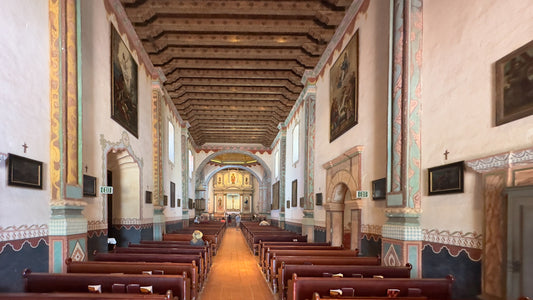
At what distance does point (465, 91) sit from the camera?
4055 mm

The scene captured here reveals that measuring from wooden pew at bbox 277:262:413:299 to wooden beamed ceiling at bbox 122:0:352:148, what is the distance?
5.52m

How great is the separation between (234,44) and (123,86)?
125 inches

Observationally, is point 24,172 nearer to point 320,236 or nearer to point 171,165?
point 320,236

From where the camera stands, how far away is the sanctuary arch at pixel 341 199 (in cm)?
732

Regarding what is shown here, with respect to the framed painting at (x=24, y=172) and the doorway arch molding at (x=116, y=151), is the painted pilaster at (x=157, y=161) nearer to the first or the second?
the doorway arch molding at (x=116, y=151)

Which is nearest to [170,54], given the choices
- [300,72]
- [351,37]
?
[300,72]

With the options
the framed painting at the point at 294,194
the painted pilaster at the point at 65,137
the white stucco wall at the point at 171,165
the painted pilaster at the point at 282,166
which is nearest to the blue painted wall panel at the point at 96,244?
the painted pilaster at the point at 65,137

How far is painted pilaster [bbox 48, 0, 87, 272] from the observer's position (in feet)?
15.1

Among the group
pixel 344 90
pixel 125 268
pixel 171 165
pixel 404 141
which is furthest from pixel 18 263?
pixel 171 165

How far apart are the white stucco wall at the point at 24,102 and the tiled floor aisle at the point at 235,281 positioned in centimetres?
341

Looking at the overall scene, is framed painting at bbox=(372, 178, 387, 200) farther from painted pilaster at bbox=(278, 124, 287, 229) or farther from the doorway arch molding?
painted pilaster at bbox=(278, 124, 287, 229)

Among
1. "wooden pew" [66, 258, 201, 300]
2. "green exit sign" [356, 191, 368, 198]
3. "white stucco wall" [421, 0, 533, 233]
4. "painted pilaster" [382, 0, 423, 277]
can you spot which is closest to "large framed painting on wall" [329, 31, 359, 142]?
"green exit sign" [356, 191, 368, 198]

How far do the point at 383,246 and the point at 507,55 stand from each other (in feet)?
10.8

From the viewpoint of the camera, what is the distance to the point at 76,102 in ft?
16.5
